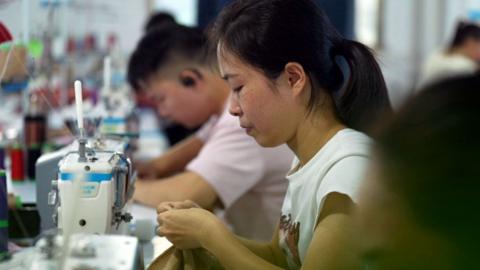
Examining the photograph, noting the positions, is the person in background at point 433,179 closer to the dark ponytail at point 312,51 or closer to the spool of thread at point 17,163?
the dark ponytail at point 312,51

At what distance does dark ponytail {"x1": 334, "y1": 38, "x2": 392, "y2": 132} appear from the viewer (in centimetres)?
167

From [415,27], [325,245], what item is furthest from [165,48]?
[415,27]

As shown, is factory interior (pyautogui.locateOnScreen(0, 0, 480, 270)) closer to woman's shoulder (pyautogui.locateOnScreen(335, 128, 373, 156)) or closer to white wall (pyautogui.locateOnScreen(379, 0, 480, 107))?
woman's shoulder (pyautogui.locateOnScreen(335, 128, 373, 156))

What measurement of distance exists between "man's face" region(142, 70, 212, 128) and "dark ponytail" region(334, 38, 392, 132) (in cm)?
112

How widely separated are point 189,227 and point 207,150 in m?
0.88

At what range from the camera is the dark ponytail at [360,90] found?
167cm

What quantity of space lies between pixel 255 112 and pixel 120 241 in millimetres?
429

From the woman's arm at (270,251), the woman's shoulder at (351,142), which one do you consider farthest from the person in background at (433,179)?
the woman's arm at (270,251)

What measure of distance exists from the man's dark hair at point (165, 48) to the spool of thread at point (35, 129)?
483 millimetres

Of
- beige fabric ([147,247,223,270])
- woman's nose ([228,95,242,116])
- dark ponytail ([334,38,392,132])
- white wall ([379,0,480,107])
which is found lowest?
white wall ([379,0,480,107])

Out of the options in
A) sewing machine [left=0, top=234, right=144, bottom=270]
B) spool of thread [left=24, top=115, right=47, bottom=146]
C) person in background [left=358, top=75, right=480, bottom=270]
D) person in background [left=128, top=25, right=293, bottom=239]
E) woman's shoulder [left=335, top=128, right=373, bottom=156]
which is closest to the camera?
person in background [left=358, top=75, right=480, bottom=270]

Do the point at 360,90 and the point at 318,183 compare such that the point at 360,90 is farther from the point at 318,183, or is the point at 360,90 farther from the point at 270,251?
the point at 270,251

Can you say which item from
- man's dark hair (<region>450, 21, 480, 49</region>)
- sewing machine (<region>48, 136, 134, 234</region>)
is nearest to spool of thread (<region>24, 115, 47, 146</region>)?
sewing machine (<region>48, 136, 134, 234</region>)

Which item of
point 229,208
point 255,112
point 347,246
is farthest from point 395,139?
point 229,208
